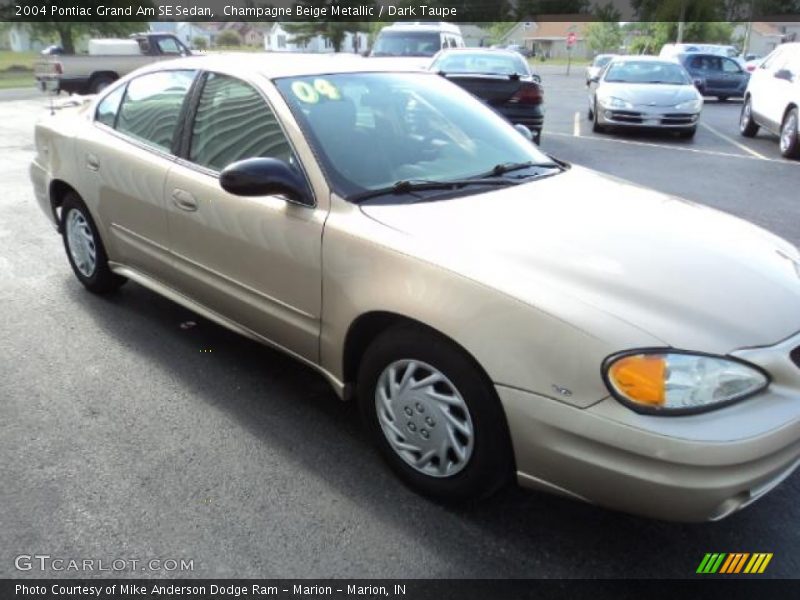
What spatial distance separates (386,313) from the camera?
263cm

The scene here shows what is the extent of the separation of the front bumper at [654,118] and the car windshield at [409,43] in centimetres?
421

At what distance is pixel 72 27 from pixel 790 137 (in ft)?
129

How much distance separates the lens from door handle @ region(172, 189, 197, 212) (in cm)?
345

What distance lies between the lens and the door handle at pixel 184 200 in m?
3.45

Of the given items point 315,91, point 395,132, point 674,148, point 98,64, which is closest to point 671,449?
point 395,132

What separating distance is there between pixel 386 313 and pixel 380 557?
86cm

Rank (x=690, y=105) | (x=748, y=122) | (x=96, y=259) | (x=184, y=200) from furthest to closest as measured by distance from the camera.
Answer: (x=748, y=122), (x=690, y=105), (x=96, y=259), (x=184, y=200)

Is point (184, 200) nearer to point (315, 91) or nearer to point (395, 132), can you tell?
point (315, 91)

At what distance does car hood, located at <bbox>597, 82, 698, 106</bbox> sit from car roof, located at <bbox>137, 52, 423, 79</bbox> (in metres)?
9.44

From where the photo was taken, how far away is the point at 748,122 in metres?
13.1

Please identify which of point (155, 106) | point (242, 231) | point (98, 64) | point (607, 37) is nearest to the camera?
point (242, 231)

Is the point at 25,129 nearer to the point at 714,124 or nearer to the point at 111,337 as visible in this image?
the point at 111,337

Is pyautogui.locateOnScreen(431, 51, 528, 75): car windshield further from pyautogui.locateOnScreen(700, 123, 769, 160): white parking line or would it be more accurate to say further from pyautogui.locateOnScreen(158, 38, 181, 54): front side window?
pyautogui.locateOnScreen(158, 38, 181, 54): front side window

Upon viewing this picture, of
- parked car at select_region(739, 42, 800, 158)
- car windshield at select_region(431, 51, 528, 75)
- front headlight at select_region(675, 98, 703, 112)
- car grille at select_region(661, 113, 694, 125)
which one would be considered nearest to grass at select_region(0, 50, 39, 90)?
car windshield at select_region(431, 51, 528, 75)
